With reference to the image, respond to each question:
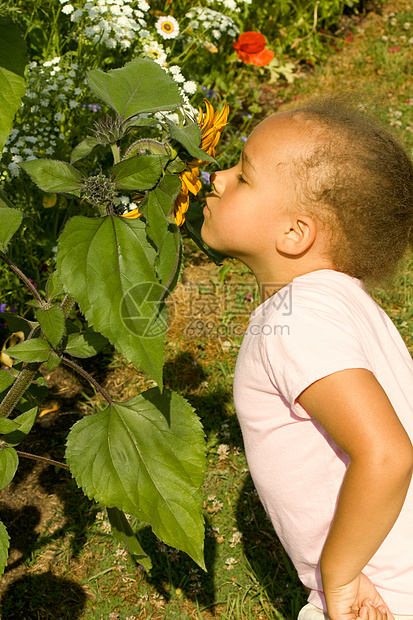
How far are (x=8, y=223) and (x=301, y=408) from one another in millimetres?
679

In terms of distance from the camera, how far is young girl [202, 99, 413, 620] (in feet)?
3.92

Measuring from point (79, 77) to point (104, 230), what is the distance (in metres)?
1.63

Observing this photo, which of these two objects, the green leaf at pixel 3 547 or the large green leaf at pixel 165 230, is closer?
the large green leaf at pixel 165 230

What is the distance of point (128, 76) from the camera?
125cm

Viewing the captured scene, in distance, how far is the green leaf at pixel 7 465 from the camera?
136 cm

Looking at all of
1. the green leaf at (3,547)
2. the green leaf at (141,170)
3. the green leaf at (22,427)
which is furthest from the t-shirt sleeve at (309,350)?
the green leaf at (3,547)

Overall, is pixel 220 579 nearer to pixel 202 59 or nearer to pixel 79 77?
pixel 79 77

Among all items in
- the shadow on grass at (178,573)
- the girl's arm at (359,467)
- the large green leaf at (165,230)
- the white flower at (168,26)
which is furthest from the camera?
the white flower at (168,26)

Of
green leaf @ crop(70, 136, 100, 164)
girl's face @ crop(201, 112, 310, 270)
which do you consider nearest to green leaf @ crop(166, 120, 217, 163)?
green leaf @ crop(70, 136, 100, 164)

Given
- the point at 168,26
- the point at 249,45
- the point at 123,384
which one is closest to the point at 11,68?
the point at 123,384

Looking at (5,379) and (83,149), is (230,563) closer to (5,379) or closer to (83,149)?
(5,379)

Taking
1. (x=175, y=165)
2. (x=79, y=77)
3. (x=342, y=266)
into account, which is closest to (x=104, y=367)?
(x=79, y=77)

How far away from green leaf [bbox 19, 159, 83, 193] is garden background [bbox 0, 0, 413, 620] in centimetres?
35

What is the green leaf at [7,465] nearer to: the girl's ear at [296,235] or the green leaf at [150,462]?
the green leaf at [150,462]
